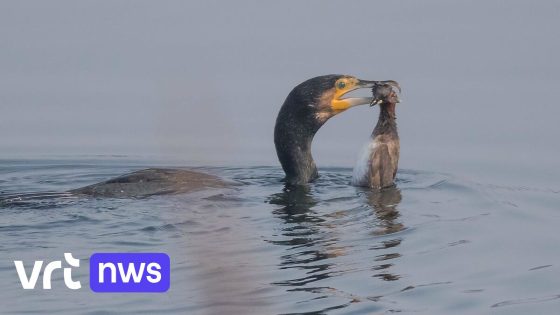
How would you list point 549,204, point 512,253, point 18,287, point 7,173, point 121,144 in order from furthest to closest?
1. point 121,144
2. point 7,173
3. point 549,204
4. point 512,253
5. point 18,287

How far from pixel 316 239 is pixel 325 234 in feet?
0.53

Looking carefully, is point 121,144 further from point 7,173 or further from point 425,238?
point 425,238

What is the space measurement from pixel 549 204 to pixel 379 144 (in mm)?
1619

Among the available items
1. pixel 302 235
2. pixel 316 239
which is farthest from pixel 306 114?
pixel 316 239

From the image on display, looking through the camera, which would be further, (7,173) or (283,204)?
(7,173)

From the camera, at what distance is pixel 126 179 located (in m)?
11.7

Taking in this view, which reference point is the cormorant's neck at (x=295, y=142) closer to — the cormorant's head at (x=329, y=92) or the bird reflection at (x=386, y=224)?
the cormorant's head at (x=329, y=92)

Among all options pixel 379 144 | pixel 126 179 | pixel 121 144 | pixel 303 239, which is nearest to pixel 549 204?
pixel 379 144

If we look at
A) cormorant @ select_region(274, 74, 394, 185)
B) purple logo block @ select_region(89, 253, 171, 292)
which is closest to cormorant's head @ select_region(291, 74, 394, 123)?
cormorant @ select_region(274, 74, 394, 185)

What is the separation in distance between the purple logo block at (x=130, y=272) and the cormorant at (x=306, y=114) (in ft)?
10.5

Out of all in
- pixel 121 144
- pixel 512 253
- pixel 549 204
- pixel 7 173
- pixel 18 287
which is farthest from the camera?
pixel 121 144

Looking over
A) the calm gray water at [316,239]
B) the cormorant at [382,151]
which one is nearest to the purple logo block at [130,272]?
the calm gray water at [316,239]

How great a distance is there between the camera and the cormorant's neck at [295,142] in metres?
12.5

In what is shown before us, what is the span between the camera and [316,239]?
1012 centimetres
